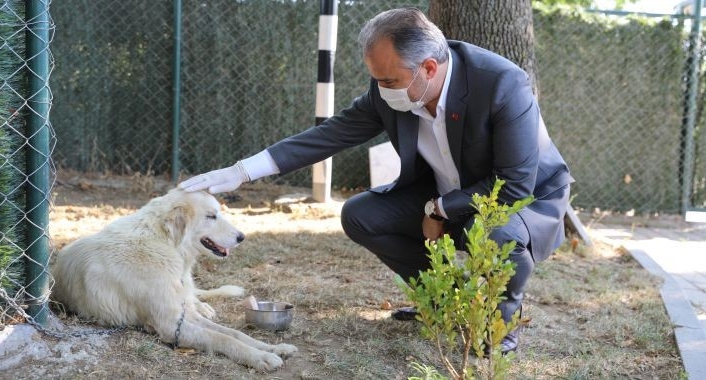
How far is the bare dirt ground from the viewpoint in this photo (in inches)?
133

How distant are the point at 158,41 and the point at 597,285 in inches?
217

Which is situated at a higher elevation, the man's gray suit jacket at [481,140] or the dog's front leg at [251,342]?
the man's gray suit jacket at [481,140]

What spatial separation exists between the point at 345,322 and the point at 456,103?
1.30 m

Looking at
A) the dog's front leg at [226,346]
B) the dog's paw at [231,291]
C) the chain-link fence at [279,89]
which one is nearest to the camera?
the dog's front leg at [226,346]

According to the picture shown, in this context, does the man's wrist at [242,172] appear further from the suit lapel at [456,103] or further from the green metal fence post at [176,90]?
the green metal fence post at [176,90]

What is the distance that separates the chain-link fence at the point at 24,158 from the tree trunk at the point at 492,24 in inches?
128

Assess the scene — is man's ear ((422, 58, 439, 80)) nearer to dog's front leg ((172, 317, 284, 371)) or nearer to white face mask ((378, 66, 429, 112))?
white face mask ((378, 66, 429, 112))

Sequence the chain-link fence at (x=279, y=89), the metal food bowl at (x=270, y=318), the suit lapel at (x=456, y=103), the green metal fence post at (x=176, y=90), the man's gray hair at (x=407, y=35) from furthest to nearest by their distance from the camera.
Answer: the chain-link fence at (x=279, y=89) < the green metal fence post at (x=176, y=90) < the metal food bowl at (x=270, y=318) < the suit lapel at (x=456, y=103) < the man's gray hair at (x=407, y=35)

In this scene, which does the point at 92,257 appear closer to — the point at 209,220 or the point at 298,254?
the point at 209,220

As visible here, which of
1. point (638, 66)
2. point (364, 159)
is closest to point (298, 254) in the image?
point (364, 159)

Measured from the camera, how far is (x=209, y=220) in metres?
3.91

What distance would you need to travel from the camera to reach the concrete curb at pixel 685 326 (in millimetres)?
3743

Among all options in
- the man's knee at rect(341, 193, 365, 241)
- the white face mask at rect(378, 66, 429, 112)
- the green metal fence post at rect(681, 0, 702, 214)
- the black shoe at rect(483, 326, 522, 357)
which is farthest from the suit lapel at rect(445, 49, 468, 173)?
the green metal fence post at rect(681, 0, 702, 214)

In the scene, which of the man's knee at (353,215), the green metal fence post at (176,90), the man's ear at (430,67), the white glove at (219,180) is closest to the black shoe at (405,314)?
the man's knee at (353,215)
